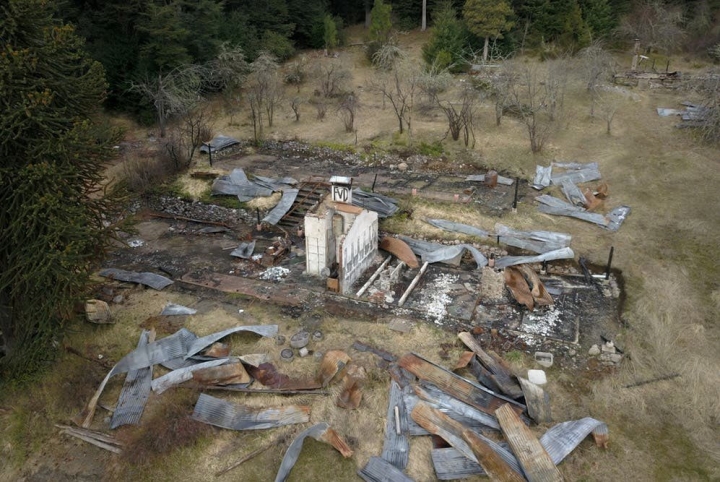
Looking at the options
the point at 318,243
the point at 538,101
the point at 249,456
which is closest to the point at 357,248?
the point at 318,243

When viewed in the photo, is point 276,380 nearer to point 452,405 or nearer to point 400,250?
point 452,405

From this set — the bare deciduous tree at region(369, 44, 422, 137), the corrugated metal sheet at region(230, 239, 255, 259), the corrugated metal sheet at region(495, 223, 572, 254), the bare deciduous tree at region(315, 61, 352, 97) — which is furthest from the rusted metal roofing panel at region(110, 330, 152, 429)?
the bare deciduous tree at region(315, 61, 352, 97)

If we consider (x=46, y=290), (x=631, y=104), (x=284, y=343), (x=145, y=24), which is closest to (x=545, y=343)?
(x=284, y=343)

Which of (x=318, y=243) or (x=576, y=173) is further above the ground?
(x=576, y=173)

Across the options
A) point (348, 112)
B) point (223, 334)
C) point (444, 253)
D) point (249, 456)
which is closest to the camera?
point (249, 456)

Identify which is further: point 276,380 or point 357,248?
point 357,248

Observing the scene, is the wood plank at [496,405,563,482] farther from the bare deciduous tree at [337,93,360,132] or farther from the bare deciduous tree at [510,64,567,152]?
the bare deciduous tree at [337,93,360,132]

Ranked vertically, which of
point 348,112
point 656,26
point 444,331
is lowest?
point 444,331

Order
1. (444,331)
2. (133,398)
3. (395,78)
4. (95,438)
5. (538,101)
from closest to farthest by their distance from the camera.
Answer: (95,438), (133,398), (444,331), (395,78), (538,101)
